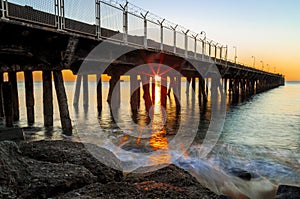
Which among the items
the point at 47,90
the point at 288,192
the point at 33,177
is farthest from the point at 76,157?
the point at 47,90

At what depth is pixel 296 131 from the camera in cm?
1449

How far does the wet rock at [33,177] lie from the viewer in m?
3.49

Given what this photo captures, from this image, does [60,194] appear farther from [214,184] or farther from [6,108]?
[6,108]

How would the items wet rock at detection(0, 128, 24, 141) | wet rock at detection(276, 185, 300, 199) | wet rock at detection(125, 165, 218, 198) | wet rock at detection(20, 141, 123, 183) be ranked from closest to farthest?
wet rock at detection(125, 165, 218, 198), wet rock at detection(276, 185, 300, 199), wet rock at detection(20, 141, 123, 183), wet rock at detection(0, 128, 24, 141)

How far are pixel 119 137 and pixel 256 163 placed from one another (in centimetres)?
592

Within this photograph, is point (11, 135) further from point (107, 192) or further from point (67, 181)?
point (107, 192)

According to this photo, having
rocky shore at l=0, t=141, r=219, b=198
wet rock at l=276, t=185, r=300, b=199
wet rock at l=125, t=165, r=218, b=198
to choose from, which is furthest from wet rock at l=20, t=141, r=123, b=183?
wet rock at l=276, t=185, r=300, b=199

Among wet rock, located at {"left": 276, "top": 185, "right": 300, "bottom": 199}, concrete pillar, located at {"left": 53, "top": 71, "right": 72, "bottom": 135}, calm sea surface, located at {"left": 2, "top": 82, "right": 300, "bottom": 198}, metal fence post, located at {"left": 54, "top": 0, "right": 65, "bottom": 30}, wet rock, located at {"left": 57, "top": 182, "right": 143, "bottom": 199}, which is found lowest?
calm sea surface, located at {"left": 2, "top": 82, "right": 300, "bottom": 198}

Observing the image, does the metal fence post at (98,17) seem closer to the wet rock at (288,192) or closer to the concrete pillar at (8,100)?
the concrete pillar at (8,100)

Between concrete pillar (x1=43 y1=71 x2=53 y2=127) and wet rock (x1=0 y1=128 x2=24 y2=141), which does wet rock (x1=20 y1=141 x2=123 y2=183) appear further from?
concrete pillar (x1=43 y1=71 x2=53 y2=127)

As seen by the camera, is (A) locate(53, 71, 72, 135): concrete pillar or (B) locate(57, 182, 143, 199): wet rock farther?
(A) locate(53, 71, 72, 135): concrete pillar

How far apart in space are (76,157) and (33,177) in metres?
1.23

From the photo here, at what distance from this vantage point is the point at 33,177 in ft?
12.4

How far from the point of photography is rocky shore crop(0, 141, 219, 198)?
3566 mm
